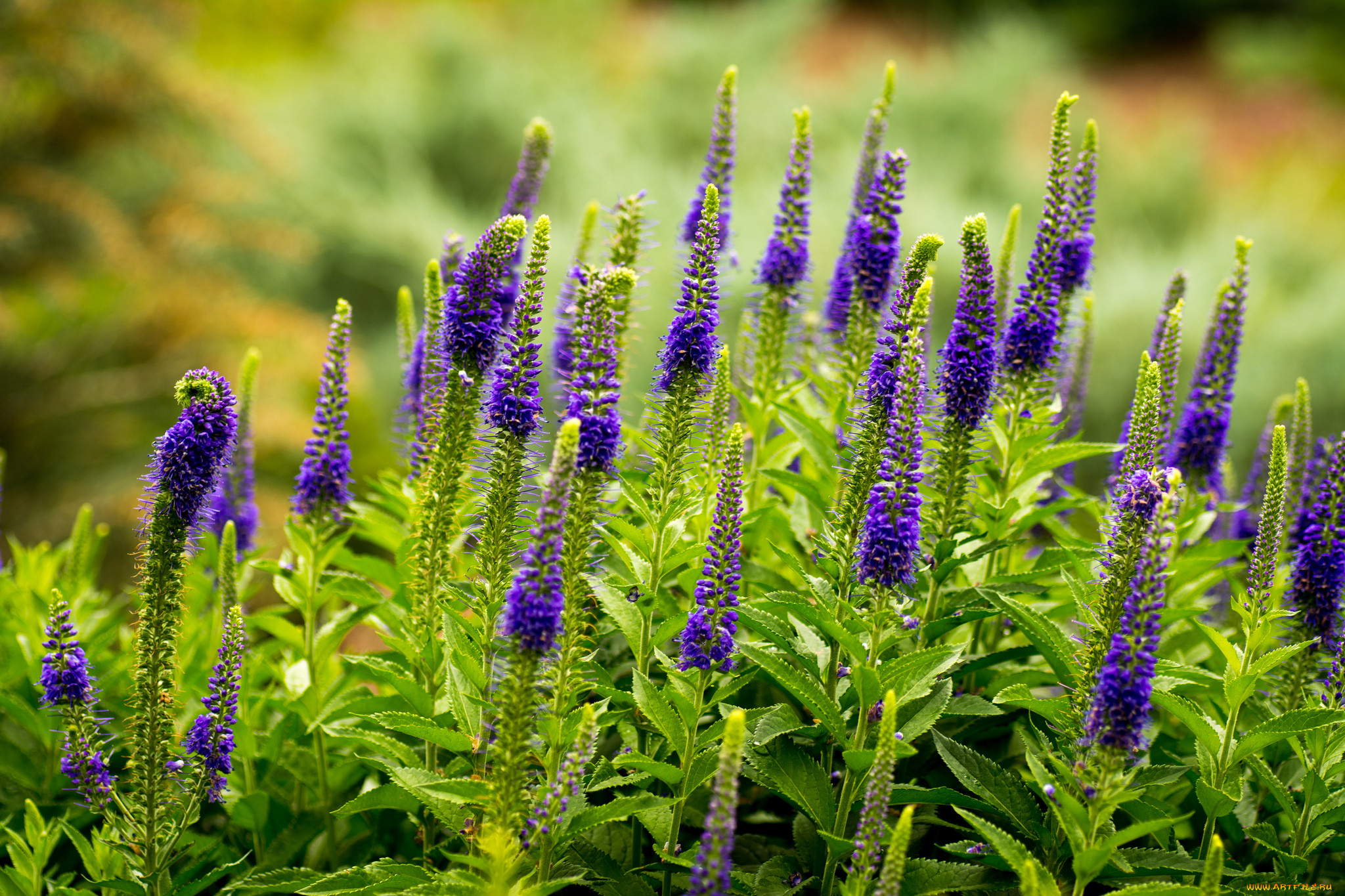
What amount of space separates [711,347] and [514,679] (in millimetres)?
946

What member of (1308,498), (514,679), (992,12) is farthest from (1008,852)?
(992,12)

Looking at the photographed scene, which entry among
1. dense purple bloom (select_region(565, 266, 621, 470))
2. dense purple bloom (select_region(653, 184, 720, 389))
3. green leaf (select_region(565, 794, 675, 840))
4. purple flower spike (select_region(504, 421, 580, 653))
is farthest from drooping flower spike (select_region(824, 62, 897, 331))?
green leaf (select_region(565, 794, 675, 840))

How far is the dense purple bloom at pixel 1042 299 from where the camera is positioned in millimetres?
3260

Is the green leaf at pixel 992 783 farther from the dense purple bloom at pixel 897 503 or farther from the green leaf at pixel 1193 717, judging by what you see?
the dense purple bloom at pixel 897 503

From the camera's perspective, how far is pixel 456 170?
16.0 meters

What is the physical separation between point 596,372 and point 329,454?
115 centimetres

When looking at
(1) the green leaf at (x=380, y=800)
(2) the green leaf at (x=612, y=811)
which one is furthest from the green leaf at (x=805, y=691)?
(1) the green leaf at (x=380, y=800)

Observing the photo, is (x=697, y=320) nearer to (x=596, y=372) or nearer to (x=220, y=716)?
(x=596, y=372)

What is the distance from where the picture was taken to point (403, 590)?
10.7 ft

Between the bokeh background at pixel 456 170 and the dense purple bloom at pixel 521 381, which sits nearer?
the dense purple bloom at pixel 521 381

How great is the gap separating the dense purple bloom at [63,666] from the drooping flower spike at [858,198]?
243 centimetres

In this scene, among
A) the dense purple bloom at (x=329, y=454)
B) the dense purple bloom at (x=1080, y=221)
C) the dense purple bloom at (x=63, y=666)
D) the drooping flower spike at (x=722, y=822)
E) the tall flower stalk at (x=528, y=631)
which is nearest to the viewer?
the drooping flower spike at (x=722, y=822)

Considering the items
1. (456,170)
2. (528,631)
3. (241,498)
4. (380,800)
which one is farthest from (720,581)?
(456,170)

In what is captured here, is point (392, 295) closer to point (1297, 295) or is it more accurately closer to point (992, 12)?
point (1297, 295)
